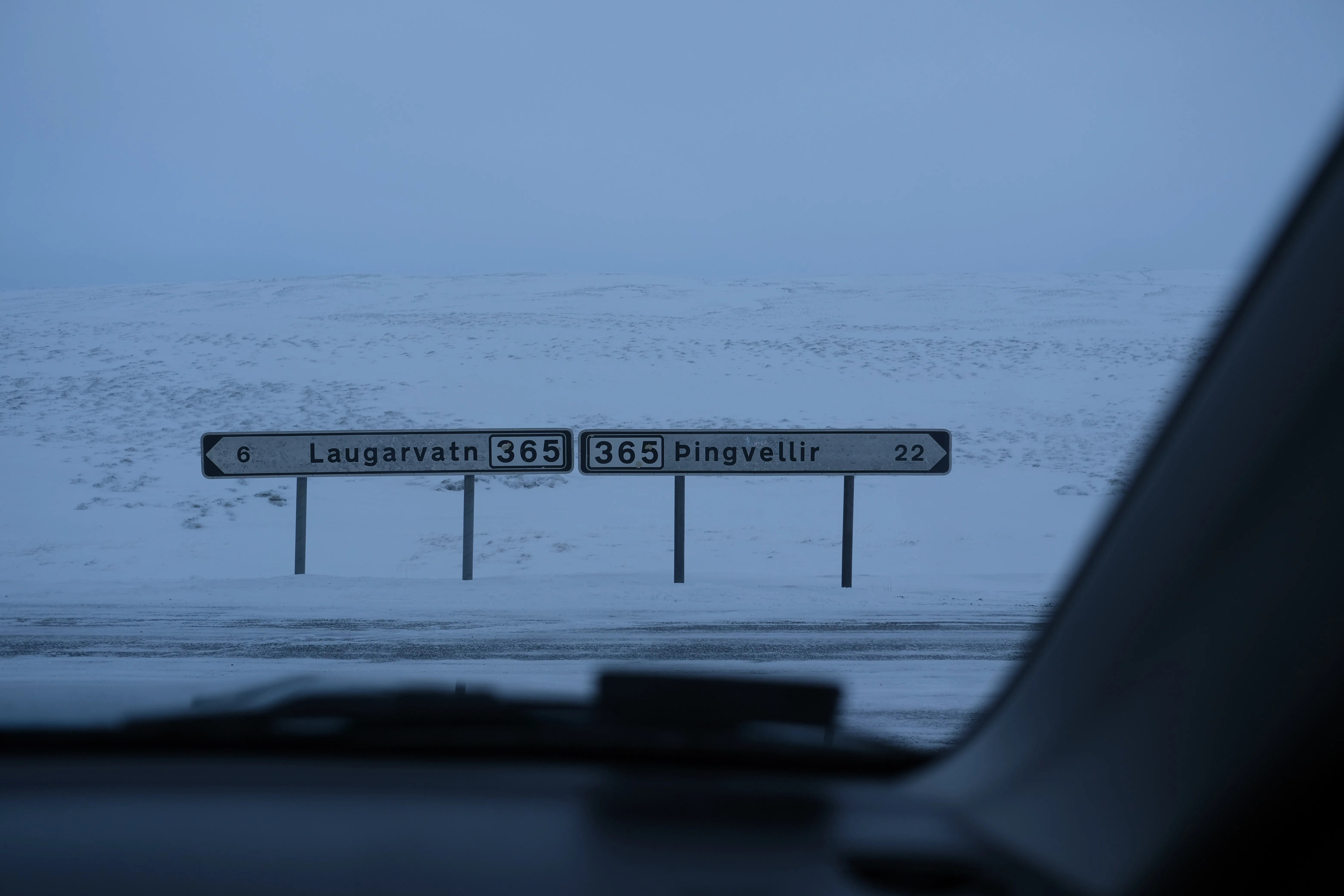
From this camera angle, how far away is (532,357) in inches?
1740

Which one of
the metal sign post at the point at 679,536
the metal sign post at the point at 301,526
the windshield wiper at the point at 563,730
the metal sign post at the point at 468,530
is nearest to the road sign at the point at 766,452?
the metal sign post at the point at 679,536

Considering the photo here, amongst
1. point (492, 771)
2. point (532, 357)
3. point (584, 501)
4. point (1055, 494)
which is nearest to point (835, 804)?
point (492, 771)

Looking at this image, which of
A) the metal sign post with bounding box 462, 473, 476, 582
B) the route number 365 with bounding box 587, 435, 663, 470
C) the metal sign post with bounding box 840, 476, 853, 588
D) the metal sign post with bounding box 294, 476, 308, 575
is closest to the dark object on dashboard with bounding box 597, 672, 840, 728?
the metal sign post with bounding box 840, 476, 853, 588

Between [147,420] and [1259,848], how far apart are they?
3487cm

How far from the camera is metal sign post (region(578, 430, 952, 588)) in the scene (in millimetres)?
12820

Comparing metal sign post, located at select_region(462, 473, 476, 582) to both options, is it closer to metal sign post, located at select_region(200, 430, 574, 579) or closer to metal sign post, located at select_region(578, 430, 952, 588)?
metal sign post, located at select_region(200, 430, 574, 579)

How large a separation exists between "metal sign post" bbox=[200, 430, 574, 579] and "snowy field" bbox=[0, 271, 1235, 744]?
4.34 ft

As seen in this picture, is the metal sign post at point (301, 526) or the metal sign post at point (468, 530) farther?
A: the metal sign post at point (301, 526)

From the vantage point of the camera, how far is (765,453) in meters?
A: 12.9

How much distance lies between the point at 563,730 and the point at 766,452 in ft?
34.8

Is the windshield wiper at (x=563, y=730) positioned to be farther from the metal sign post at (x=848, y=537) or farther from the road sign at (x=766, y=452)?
the road sign at (x=766, y=452)

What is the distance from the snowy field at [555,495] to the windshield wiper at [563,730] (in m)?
0.13

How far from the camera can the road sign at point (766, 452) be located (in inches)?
505

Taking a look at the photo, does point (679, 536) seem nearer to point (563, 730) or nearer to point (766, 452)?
point (766, 452)
